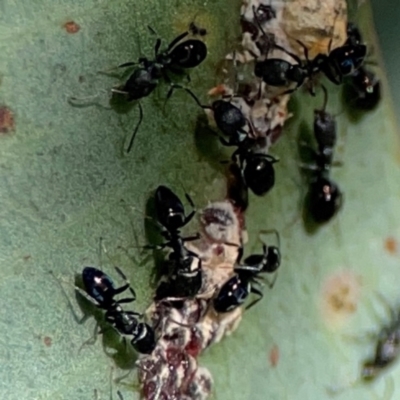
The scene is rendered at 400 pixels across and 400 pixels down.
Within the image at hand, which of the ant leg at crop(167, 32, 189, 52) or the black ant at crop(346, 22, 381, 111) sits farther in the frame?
the black ant at crop(346, 22, 381, 111)

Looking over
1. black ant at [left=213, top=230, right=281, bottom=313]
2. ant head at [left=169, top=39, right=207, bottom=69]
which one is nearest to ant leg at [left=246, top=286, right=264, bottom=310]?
black ant at [left=213, top=230, right=281, bottom=313]

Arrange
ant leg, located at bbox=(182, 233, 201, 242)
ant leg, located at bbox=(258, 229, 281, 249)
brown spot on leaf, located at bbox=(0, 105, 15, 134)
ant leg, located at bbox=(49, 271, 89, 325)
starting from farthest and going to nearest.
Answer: ant leg, located at bbox=(258, 229, 281, 249), ant leg, located at bbox=(182, 233, 201, 242), ant leg, located at bbox=(49, 271, 89, 325), brown spot on leaf, located at bbox=(0, 105, 15, 134)

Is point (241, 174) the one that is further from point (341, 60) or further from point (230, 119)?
point (341, 60)

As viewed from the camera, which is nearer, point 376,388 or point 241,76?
point 241,76

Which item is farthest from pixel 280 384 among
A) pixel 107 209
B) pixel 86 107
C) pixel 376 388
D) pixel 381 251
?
pixel 86 107

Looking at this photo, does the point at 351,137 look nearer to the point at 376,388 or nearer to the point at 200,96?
the point at 200,96

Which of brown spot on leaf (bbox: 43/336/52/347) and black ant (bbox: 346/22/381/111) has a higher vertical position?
black ant (bbox: 346/22/381/111)

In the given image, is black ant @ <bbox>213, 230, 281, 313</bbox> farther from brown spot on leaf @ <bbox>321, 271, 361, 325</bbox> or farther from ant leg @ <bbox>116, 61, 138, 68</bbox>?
ant leg @ <bbox>116, 61, 138, 68</bbox>
